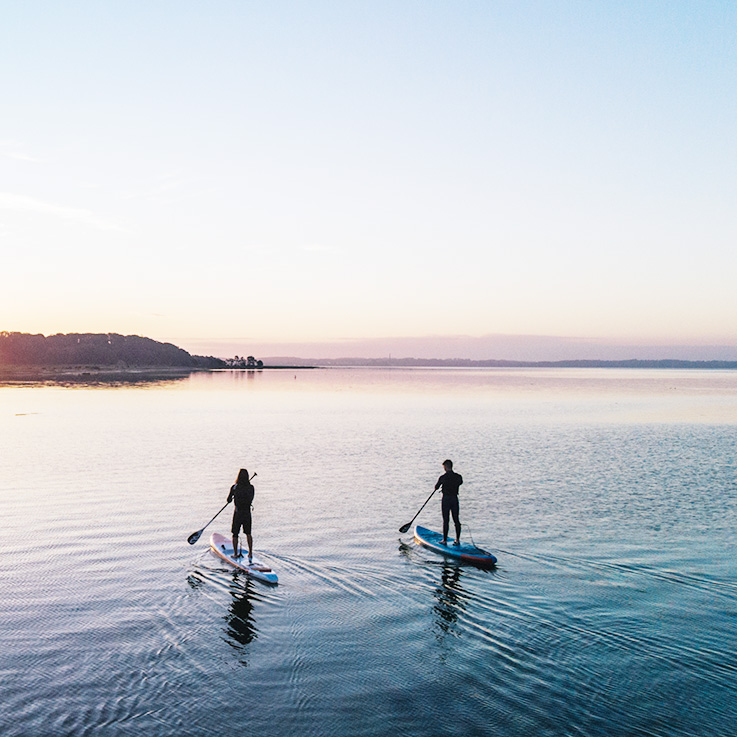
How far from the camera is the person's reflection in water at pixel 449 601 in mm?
13508

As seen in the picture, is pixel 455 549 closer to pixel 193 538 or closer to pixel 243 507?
pixel 243 507

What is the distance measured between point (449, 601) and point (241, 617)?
4894 millimetres

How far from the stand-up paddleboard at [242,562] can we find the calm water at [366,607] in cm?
29

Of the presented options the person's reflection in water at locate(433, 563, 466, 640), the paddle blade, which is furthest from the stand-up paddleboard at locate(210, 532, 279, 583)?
the person's reflection in water at locate(433, 563, 466, 640)

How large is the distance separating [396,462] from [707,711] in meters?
28.8

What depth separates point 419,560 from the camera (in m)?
18.7

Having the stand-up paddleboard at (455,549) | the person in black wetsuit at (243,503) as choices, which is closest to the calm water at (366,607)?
the stand-up paddleboard at (455,549)

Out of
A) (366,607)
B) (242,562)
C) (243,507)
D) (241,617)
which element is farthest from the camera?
(243,507)

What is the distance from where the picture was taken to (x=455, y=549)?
1881cm

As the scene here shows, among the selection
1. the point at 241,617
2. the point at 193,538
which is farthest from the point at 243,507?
the point at 241,617

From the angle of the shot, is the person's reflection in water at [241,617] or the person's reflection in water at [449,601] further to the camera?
the person's reflection in water at [449,601]

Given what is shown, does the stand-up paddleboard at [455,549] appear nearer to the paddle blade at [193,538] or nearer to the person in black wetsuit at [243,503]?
the person in black wetsuit at [243,503]

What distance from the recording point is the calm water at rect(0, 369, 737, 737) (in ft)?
33.1

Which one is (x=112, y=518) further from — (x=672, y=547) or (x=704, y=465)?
(x=704, y=465)
